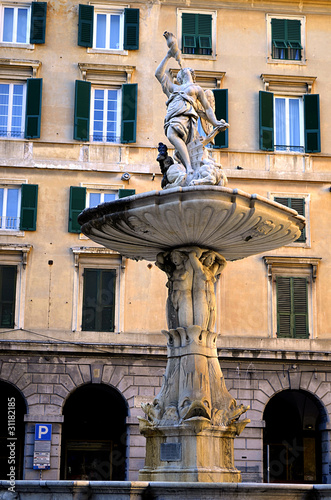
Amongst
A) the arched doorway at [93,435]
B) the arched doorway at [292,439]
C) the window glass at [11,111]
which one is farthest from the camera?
the arched doorway at [292,439]

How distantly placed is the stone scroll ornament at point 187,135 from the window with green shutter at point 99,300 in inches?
410

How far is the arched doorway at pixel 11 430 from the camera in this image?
23.8m

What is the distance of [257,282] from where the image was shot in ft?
80.0

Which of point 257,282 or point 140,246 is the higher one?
point 257,282

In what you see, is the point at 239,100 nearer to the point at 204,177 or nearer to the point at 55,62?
the point at 55,62

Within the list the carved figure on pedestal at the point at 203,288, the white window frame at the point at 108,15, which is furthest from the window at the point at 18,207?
the carved figure on pedestal at the point at 203,288

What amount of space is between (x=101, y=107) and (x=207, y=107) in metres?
11.7

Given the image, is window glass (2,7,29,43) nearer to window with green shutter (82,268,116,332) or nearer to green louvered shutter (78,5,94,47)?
green louvered shutter (78,5,94,47)

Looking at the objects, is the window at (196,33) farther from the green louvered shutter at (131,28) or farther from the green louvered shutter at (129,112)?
the green louvered shutter at (129,112)

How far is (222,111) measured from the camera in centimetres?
2514

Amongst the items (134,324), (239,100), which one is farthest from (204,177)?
(239,100)

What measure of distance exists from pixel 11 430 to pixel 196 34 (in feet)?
41.0

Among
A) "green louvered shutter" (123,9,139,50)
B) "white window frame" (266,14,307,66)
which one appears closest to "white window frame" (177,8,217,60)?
"green louvered shutter" (123,9,139,50)

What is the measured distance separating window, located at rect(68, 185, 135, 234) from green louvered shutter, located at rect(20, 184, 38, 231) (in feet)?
3.16
